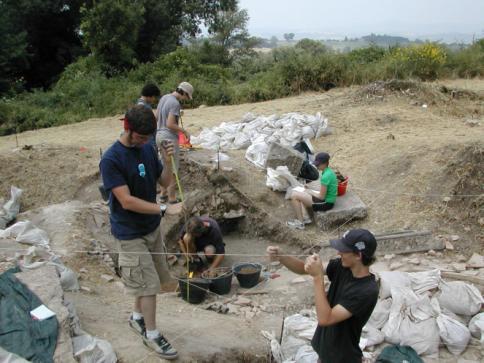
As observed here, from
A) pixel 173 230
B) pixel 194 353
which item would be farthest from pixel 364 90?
pixel 194 353

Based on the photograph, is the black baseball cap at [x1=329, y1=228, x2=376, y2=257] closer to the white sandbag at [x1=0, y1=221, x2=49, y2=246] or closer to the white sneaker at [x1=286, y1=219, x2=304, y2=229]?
the white sandbag at [x1=0, y1=221, x2=49, y2=246]

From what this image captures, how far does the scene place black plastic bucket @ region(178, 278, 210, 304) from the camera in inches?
210

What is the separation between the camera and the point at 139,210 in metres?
3.13

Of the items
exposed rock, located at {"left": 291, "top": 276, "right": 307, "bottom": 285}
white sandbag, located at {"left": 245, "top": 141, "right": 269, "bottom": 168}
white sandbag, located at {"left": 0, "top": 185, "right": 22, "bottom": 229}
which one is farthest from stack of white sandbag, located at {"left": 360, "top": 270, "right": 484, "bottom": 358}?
white sandbag, located at {"left": 0, "top": 185, "right": 22, "bottom": 229}

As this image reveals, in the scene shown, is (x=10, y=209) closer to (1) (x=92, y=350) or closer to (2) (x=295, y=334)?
(1) (x=92, y=350)

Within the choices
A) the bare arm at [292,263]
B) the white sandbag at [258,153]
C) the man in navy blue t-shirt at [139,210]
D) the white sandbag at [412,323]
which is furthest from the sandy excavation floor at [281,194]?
the bare arm at [292,263]

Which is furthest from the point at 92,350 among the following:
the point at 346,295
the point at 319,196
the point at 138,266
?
the point at 319,196

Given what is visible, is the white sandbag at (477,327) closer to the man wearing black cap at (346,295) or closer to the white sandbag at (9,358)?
the man wearing black cap at (346,295)

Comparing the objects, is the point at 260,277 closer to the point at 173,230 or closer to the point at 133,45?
the point at 173,230

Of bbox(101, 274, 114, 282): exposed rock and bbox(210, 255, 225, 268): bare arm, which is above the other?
bbox(101, 274, 114, 282): exposed rock

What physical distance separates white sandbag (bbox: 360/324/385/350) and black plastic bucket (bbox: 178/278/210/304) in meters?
1.94

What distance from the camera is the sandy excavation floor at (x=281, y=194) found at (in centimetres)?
426

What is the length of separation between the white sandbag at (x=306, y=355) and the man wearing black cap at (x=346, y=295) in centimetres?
117

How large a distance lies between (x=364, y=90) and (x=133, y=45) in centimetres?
1107
